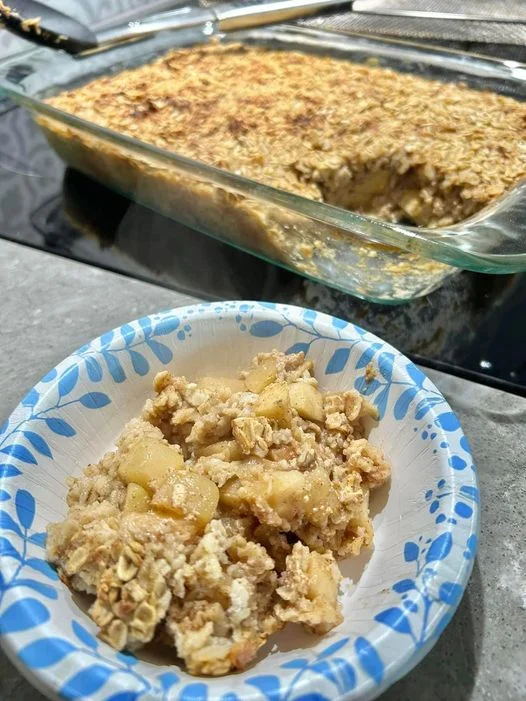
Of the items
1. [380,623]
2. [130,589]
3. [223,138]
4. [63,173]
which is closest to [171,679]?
[130,589]

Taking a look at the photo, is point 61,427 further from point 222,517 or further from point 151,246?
point 151,246

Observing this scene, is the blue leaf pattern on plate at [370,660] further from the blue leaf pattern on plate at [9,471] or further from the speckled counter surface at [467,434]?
the blue leaf pattern on plate at [9,471]

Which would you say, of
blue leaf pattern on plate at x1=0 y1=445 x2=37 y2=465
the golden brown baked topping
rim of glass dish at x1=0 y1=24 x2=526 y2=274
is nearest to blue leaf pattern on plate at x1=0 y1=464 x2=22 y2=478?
blue leaf pattern on plate at x1=0 y1=445 x2=37 y2=465

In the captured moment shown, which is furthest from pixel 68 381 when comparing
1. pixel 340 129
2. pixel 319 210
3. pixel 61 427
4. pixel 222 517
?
pixel 340 129

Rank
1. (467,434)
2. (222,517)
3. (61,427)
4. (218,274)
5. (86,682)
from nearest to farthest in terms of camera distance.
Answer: (86,682)
(222,517)
(61,427)
(467,434)
(218,274)

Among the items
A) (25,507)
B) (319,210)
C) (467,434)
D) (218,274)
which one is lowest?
(467,434)

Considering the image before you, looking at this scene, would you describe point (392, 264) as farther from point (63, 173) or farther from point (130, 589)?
point (63, 173)
